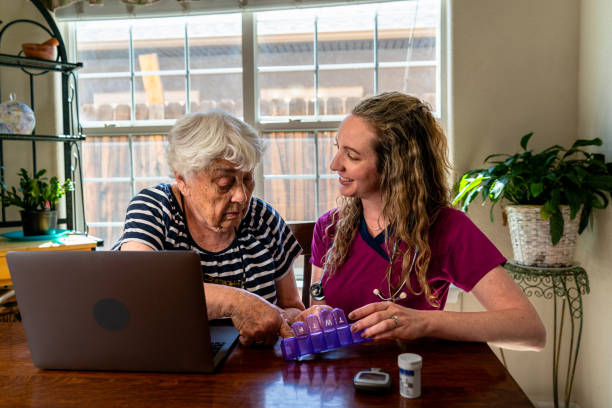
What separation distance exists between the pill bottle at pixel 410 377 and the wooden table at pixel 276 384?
0.02 m

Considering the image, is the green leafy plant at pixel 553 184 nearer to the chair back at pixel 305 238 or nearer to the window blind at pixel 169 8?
Answer: the chair back at pixel 305 238

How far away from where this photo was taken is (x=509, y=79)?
2523 millimetres

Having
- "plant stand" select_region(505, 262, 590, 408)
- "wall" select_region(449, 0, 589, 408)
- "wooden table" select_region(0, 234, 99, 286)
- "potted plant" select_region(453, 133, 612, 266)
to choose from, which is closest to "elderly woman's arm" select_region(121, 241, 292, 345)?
"potted plant" select_region(453, 133, 612, 266)

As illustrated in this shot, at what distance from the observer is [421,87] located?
9.10ft

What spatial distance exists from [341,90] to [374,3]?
19.1 inches

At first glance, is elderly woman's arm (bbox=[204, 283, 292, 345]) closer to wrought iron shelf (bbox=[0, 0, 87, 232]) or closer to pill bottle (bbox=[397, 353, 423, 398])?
pill bottle (bbox=[397, 353, 423, 398])

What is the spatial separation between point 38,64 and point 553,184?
2674 mm

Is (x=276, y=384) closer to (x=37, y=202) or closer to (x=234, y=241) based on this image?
(x=234, y=241)

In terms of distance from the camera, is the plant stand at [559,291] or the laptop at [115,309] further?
the plant stand at [559,291]

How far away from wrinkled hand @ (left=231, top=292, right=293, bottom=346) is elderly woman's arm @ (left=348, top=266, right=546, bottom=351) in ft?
0.65

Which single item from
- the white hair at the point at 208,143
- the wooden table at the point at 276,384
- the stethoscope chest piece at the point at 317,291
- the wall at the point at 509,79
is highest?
the wall at the point at 509,79

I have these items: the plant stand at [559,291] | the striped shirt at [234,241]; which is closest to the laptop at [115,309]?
the striped shirt at [234,241]

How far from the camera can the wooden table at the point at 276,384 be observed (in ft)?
2.83

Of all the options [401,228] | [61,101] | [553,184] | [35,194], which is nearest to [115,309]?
[401,228]
